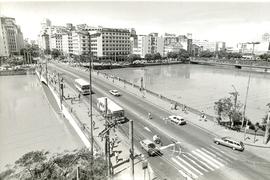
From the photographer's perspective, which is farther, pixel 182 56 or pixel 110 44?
pixel 182 56

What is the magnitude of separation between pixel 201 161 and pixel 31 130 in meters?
25.2

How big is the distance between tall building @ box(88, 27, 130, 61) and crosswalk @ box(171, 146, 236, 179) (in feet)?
349

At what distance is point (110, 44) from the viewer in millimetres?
123500

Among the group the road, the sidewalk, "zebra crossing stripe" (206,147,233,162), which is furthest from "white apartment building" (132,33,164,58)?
"zebra crossing stripe" (206,147,233,162)

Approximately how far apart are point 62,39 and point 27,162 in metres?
157

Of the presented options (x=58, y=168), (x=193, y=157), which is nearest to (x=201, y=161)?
(x=193, y=157)

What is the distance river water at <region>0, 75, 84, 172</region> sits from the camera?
25.7 meters

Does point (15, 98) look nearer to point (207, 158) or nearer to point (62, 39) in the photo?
point (207, 158)

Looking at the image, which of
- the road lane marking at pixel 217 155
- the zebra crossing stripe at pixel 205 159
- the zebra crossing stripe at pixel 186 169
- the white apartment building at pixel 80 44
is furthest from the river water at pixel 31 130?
the white apartment building at pixel 80 44

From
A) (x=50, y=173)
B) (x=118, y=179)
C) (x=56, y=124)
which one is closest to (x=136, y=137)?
(x=118, y=179)

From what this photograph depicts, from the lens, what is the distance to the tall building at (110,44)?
120m

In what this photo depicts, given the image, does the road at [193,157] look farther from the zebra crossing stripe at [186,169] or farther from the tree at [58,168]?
the tree at [58,168]

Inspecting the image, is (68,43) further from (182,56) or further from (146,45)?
(182,56)

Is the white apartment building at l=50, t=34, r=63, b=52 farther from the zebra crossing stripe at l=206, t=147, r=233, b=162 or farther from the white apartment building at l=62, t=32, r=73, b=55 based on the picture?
the zebra crossing stripe at l=206, t=147, r=233, b=162
